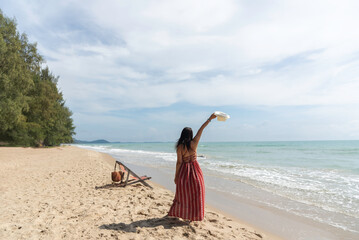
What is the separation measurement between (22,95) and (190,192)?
61.5ft

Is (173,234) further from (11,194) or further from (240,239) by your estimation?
(11,194)

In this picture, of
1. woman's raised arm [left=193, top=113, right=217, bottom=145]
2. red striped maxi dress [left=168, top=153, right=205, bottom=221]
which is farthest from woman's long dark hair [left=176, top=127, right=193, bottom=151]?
red striped maxi dress [left=168, top=153, right=205, bottom=221]

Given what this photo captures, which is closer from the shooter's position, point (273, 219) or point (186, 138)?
point (186, 138)

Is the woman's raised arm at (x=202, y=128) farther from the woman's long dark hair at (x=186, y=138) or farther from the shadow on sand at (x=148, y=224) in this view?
the shadow on sand at (x=148, y=224)

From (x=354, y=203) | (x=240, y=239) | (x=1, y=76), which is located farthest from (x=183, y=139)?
(x=1, y=76)

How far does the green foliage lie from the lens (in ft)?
50.2

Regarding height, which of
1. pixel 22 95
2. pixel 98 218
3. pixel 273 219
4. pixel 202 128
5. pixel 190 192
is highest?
pixel 22 95

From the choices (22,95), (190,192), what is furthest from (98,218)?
(22,95)

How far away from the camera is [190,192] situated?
4.24 meters

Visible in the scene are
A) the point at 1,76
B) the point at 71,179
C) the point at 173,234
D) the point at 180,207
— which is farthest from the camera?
the point at 1,76

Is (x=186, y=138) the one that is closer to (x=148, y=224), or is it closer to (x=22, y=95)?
(x=148, y=224)

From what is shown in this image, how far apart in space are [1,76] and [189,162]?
15713mm

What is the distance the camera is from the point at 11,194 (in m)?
6.59

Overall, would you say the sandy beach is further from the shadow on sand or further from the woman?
the woman
